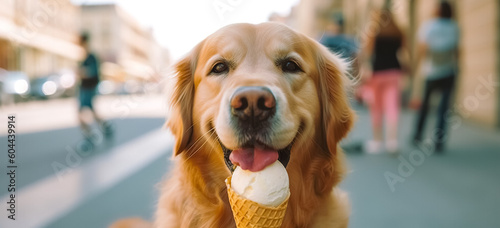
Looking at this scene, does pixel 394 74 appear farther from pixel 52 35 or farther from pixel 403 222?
pixel 52 35

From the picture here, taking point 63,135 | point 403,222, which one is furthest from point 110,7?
point 403,222

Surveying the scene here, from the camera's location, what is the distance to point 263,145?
168cm

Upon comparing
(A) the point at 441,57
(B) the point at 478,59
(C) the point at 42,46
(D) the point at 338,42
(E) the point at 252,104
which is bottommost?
(C) the point at 42,46

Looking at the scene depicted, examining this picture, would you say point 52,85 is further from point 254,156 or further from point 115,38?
point 115,38

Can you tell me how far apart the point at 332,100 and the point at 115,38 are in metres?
59.0

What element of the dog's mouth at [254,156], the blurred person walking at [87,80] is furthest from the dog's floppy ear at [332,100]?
the blurred person walking at [87,80]

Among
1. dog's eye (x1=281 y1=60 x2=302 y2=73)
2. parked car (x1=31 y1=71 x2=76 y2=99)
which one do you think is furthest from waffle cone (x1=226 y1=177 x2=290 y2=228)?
parked car (x1=31 y1=71 x2=76 y2=99)

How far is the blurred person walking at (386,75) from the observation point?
20.2 feet

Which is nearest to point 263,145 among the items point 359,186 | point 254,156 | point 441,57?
point 254,156

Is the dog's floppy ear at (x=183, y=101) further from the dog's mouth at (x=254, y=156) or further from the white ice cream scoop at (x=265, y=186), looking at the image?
the white ice cream scoop at (x=265, y=186)

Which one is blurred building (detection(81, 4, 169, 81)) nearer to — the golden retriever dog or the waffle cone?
the golden retriever dog

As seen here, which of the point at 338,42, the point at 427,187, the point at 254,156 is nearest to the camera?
the point at 254,156

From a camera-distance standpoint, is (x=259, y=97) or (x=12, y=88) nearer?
(x=259, y=97)

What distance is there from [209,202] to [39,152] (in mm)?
5886
